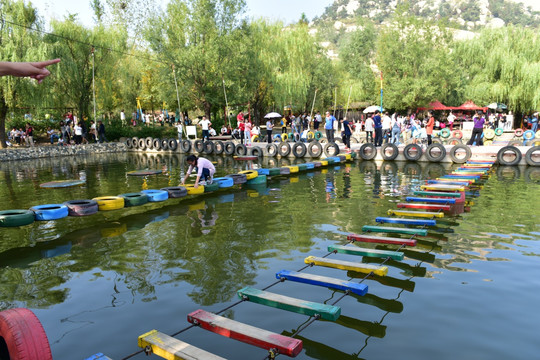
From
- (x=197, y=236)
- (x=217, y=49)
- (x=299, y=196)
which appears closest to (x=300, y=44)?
(x=217, y=49)

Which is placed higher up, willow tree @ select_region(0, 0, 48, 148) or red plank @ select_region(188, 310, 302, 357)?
willow tree @ select_region(0, 0, 48, 148)

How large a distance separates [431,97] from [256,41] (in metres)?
19.9

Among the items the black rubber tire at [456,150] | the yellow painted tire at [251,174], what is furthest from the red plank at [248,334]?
the black rubber tire at [456,150]

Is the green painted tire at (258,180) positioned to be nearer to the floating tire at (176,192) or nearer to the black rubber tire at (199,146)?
the floating tire at (176,192)

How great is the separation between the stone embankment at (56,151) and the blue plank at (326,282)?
26578mm

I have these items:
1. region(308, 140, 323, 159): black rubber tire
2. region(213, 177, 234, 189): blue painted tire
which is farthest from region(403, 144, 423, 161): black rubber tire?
region(213, 177, 234, 189): blue painted tire

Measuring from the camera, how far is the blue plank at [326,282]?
5.09m

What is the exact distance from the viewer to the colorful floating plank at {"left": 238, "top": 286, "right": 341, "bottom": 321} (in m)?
4.47

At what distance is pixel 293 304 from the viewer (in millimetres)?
4699

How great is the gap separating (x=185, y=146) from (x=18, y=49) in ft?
39.4

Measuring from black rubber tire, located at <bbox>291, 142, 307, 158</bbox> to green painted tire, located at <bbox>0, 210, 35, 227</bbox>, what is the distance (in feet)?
51.6

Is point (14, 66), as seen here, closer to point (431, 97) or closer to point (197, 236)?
point (197, 236)

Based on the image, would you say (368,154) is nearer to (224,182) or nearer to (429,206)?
(224,182)

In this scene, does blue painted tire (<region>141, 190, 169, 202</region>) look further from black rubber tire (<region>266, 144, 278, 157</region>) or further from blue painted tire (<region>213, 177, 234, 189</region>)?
black rubber tire (<region>266, 144, 278, 157</region>)
